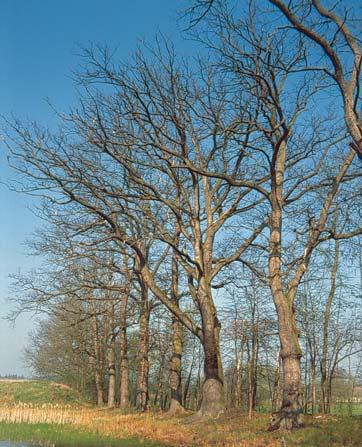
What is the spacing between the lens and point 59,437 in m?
14.0

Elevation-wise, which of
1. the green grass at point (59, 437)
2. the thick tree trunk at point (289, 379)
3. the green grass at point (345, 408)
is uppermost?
the thick tree trunk at point (289, 379)

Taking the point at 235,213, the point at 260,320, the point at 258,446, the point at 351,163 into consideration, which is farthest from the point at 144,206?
the point at 260,320

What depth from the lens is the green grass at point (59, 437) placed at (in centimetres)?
1296

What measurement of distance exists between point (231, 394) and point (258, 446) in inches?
1118

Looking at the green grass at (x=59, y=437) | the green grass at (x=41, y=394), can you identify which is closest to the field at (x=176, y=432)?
the green grass at (x=59, y=437)

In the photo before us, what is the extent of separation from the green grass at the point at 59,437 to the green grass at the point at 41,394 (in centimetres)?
1959

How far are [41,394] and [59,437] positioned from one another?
83.2 ft

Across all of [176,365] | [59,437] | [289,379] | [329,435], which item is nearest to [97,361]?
[176,365]

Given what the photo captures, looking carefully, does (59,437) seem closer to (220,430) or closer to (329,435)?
(220,430)

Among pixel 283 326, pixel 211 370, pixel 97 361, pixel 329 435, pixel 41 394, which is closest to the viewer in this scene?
pixel 329 435

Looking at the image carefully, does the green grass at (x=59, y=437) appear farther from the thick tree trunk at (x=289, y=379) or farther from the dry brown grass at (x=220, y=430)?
the thick tree trunk at (x=289, y=379)

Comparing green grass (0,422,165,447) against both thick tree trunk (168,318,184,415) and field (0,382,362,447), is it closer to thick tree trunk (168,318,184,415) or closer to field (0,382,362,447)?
field (0,382,362,447)

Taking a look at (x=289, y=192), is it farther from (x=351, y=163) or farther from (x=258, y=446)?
(x=258, y=446)

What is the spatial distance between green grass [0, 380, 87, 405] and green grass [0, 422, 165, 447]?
19587mm
